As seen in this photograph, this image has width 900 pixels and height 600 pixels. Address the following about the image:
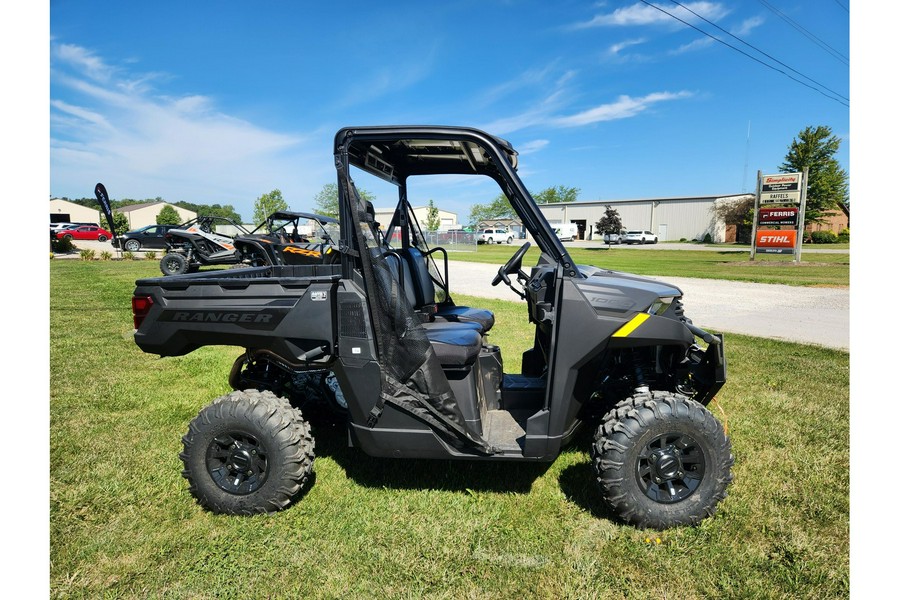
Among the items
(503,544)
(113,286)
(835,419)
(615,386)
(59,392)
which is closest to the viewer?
(503,544)

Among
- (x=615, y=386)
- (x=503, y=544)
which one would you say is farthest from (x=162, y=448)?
(x=615, y=386)

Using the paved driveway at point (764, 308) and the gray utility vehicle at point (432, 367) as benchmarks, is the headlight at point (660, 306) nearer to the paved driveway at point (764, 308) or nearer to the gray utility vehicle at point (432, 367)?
the gray utility vehicle at point (432, 367)

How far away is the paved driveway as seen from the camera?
25.4ft

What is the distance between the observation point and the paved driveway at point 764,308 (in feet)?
25.4

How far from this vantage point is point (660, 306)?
285 cm

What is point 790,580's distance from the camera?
2475 mm

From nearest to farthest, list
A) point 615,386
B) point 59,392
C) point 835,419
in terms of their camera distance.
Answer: point 615,386 < point 835,419 < point 59,392

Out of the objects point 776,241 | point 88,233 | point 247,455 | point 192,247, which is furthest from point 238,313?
point 88,233

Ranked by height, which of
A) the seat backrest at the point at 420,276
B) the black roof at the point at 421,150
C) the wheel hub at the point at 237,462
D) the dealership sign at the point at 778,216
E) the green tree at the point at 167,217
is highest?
the green tree at the point at 167,217

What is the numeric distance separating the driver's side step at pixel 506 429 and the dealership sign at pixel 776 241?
24.4 metres

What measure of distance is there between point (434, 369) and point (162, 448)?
2434mm

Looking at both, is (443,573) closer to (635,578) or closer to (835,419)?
(635,578)

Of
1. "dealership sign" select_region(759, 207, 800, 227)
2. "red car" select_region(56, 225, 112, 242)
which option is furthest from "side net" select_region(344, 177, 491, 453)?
"red car" select_region(56, 225, 112, 242)

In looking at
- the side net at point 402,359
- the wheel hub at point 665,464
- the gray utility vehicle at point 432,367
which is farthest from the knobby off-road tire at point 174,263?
the wheel hub at point 665,464
